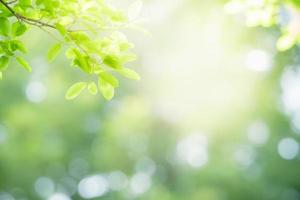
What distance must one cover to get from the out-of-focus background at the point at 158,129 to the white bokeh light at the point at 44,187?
4 centimetres

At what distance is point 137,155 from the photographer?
17.0m

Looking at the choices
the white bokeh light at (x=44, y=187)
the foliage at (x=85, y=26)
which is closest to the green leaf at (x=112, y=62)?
the foliage at (x=85, y=26)

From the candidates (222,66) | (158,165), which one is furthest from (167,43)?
(158,165)

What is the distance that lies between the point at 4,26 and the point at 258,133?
16.2 m

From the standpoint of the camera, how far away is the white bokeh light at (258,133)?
1725cm

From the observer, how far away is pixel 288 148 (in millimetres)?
17234

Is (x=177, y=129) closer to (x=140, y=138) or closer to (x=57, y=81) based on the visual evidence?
(x=140, y=138)

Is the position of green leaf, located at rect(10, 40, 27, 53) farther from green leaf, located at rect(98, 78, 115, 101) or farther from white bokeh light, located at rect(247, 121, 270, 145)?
white bokeh light, located at rect(247, 121, 270, 145)

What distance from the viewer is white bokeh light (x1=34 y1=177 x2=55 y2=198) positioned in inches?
611

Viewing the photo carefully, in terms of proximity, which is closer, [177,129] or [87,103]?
[87,103]

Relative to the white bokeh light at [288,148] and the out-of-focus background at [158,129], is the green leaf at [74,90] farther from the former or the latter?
the white bokeh light at [288,148]

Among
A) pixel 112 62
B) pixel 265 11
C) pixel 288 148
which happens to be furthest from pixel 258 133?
pixel 112 62

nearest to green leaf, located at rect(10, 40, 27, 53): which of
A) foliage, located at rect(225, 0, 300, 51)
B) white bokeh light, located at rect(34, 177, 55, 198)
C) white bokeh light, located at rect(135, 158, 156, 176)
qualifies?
foliage, located at rect(225, 0, 300, 51)

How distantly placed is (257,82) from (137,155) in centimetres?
428
